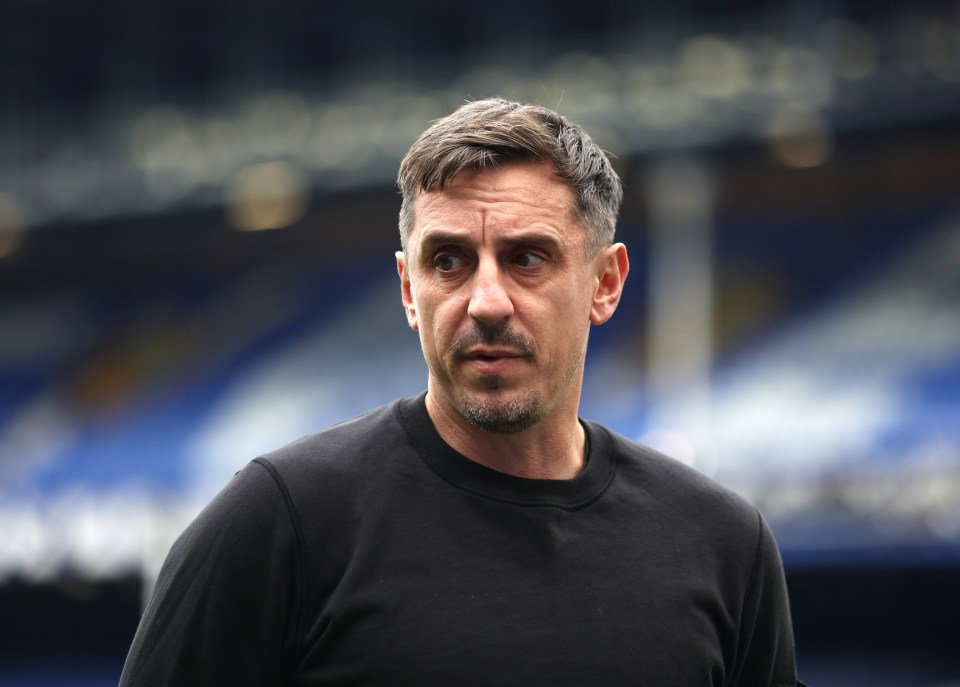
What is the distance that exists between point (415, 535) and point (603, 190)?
0.67 metres

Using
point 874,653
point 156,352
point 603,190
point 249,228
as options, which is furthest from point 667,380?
point 603,190

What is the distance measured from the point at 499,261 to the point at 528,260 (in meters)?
0.05

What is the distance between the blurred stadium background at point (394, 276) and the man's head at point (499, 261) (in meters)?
8.38

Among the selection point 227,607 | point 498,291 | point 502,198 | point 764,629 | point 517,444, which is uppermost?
point 502,198

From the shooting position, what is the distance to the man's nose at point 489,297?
88.3 inches

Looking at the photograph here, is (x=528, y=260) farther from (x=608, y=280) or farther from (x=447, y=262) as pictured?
(x=608, y=280)

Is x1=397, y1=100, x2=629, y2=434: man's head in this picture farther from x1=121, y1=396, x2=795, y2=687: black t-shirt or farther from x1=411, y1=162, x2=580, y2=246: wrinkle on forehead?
x1=121, y1=396, x2=795, y2=687: black t-shirt

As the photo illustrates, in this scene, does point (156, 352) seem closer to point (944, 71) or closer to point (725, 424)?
point (725, 424)

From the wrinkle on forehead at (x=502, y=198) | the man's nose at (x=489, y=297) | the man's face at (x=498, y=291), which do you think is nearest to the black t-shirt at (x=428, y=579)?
the man's face at (x=498, y=291)

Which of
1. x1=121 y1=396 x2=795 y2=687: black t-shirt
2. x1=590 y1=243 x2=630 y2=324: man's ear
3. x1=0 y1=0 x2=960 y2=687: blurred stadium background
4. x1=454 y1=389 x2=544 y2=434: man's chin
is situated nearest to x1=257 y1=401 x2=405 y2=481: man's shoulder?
x1=121 y1=396 x2=795 y2=687: black t-shirt

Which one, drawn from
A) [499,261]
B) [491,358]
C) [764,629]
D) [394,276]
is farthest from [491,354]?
[394,276]

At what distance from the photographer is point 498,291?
88.9 inches

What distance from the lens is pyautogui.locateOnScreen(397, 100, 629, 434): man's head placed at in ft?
7.47

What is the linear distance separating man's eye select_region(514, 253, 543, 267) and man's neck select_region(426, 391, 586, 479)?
0.82 feet
